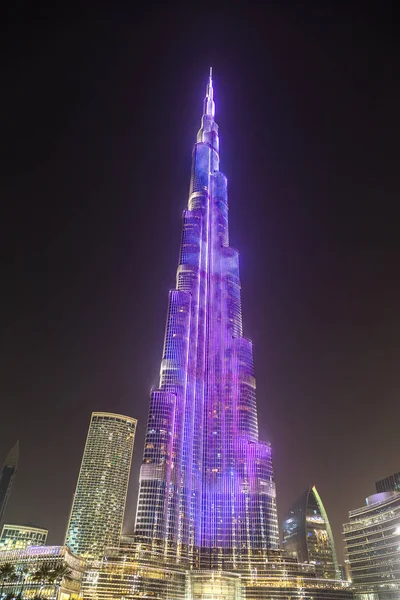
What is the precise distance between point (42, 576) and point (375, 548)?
11710 cm

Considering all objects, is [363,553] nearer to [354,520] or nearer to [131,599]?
[354,520]

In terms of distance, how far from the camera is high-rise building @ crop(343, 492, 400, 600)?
16075cm

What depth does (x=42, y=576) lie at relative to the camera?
129m

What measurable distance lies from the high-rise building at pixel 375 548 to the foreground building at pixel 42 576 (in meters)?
107

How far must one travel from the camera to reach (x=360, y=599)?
593ft

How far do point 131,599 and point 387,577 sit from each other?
321 ft

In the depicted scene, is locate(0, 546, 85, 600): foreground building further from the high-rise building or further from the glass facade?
the high-rise building

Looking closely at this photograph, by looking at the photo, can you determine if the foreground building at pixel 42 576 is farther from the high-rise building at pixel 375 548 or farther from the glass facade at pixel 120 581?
the high-rise building at pixel 375 548

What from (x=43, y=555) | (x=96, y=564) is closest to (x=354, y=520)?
(x=96, y=564)

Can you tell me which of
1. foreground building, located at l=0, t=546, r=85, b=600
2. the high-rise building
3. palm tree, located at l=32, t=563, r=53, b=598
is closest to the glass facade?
foreground building, located at l=0, t=546, r=85, b=600

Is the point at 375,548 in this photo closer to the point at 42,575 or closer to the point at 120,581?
the point at 120,581

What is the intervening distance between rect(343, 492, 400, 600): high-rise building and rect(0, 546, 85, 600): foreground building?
350 ft

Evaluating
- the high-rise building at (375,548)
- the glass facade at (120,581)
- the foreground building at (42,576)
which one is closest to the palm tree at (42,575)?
the foreground building at (42,576)

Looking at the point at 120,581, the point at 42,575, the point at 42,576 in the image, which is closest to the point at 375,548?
the point at 120,581
